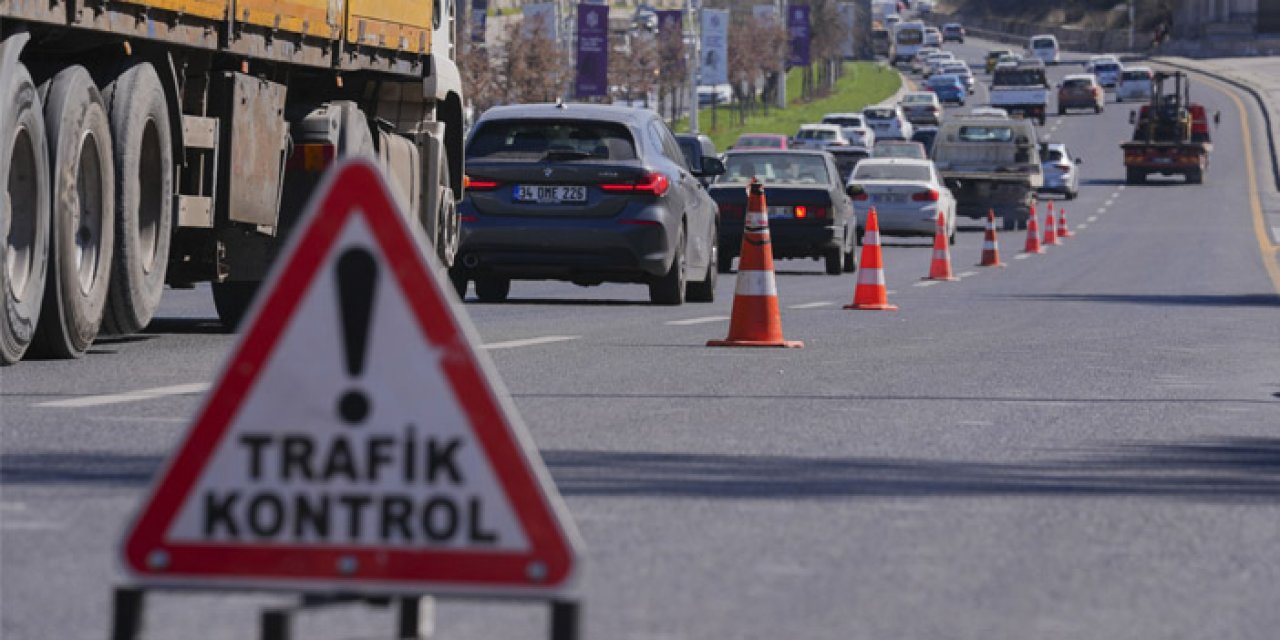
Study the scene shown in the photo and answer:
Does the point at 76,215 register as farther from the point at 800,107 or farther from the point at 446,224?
the point at 800,107

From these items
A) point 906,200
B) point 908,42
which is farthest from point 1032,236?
point 908,42

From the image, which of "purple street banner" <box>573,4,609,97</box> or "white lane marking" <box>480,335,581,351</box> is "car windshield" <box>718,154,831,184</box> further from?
"purple street banner" <box>573,4,609,97</box>

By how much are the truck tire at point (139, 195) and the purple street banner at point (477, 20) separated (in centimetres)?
6532

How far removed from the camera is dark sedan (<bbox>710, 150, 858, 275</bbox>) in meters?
30.5

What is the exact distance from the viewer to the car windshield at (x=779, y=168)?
103 feet

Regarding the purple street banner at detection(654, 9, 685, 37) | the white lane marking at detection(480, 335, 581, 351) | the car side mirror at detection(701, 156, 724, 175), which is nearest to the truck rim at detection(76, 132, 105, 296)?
the white lane marking at detection(480, 335, 581, 351)

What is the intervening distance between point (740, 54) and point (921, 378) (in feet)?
334

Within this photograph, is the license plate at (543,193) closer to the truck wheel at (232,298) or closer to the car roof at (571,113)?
the car roof at (571,113)

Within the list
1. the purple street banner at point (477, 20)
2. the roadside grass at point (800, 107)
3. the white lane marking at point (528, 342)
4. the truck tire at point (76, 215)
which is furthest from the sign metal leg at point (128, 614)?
the roadside grass at point (800, 107)

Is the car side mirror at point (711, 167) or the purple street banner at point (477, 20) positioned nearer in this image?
the car side mirror at point (711, 167)

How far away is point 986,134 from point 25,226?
38158 mm

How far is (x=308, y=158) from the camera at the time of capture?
1585cm

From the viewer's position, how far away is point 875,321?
64.4ft

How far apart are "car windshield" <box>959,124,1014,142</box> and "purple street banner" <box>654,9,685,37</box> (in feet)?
123
